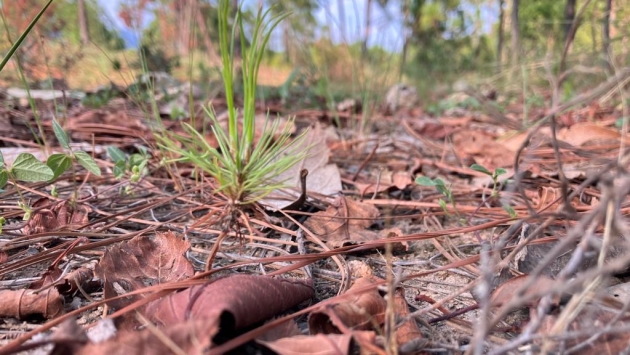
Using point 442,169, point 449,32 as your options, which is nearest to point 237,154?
point 442,169

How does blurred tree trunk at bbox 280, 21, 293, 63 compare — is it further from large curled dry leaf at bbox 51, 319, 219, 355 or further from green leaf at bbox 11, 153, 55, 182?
large curled dry leaf at bbox 51, 319, 219, 355

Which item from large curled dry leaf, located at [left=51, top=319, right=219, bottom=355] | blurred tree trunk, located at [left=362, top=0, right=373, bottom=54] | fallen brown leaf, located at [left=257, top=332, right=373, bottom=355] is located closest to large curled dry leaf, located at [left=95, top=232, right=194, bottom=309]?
large curled dry leaf, located at [left=51, top=319, right=219, bottom=355]

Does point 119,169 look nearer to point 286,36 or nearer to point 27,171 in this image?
point 27,171

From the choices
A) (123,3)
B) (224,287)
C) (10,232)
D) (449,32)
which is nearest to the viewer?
(224,287)

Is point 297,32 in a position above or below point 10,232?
above

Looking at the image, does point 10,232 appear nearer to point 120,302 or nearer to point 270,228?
point 120,302

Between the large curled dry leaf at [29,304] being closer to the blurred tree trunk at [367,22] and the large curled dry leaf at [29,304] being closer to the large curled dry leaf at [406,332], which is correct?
the large curled dry leaf at [406,332]

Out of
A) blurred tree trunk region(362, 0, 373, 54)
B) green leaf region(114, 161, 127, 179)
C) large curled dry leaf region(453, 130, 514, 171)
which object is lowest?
large curled dry leaf region(453, 130, 514, 171)
